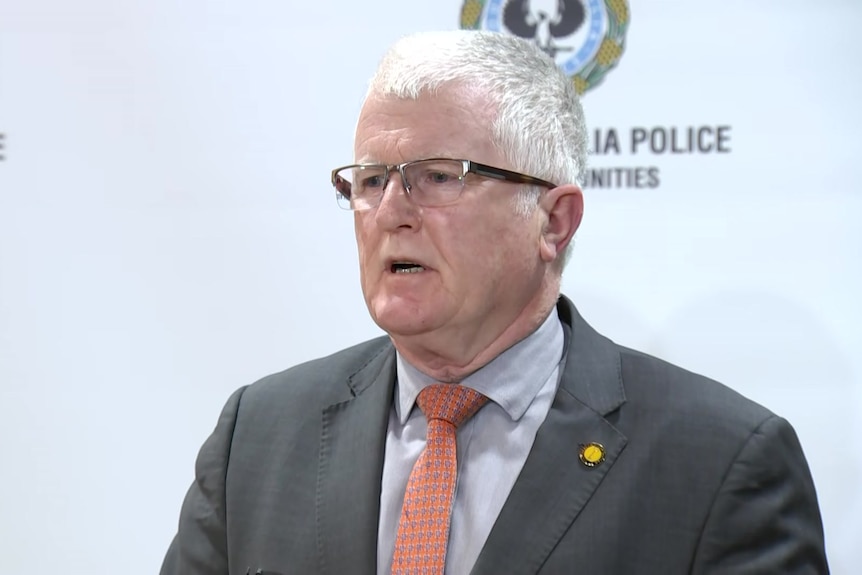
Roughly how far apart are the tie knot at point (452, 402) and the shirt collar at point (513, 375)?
16mm

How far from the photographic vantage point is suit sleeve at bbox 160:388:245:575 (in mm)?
1838

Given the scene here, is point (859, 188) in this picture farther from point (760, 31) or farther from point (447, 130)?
point (447, 130)

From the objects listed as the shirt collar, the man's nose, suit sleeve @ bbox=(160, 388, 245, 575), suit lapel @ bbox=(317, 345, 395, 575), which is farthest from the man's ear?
suit sleeve @ bbox=(160, 388, 245, 575)

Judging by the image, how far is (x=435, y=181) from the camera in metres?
1.66

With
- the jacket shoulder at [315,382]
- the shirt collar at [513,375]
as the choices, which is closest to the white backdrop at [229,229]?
the jacket shoulder at [315,382]

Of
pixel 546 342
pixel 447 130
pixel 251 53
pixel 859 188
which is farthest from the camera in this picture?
pixel 251 53

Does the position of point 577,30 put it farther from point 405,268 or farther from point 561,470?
point 561,470

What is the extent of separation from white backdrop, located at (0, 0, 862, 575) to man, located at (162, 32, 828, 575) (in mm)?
679

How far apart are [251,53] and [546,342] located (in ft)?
4.17

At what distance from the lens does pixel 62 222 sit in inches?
107

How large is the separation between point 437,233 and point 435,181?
0.28 ft

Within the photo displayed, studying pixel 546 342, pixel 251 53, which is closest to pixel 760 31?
pixel 546 342

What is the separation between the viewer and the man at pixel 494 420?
1599 mm

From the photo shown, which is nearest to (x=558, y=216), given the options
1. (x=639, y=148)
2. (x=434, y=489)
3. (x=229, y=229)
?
(x=434, y=489)
